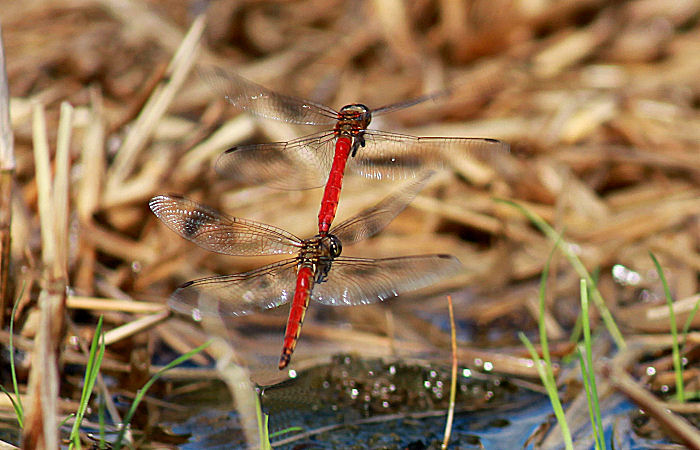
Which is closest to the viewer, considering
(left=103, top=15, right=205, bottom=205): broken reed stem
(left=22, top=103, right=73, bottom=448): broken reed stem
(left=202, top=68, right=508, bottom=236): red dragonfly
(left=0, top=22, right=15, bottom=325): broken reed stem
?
(left=22, top=103, right=73, bottom=448): broken reed stem

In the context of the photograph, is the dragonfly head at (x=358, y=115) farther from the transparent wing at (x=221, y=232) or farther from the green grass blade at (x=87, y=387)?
the green grass blade at (x=87, y=387)

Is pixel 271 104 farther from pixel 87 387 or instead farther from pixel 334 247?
pixel 87 387

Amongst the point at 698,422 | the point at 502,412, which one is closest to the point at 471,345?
the point at 502,412

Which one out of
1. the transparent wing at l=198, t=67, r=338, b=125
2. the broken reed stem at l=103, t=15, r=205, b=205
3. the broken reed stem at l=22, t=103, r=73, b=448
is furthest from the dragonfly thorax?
the broken reed stem at l=103, t=15, r=205, b=205

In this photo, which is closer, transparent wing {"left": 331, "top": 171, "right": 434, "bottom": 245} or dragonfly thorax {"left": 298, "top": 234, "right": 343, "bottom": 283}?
dragonfly thorax {"left": 298, "top": 234, "right": 343, "bottom": 283}

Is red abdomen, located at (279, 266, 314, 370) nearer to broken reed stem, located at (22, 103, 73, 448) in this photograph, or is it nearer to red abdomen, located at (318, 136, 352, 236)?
red abdomen, located at (318, 136, 352, 236)

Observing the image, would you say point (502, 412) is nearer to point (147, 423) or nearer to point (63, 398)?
point (147, 423)
